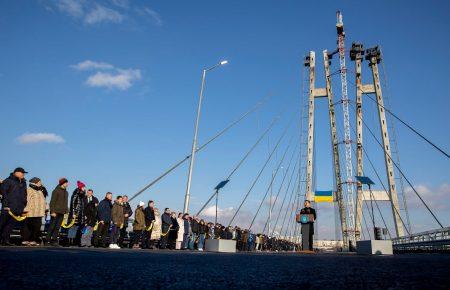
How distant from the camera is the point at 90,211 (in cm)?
1219

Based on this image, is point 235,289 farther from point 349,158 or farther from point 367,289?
point 349,158

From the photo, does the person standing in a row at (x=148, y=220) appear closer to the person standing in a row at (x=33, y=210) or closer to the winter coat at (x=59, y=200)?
the winter coat at (x=59, y=200)

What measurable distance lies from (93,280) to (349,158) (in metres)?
64.6

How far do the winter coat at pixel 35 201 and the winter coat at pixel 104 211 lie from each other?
2031 mm

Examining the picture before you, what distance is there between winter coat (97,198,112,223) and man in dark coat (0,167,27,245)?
137 inches

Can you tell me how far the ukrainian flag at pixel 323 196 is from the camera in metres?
38.7

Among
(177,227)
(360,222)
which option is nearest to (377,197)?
(360,222)

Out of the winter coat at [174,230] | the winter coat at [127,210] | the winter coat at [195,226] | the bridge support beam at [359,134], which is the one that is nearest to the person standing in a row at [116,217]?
the winter coat at [127,210]

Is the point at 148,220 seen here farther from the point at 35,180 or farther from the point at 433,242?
the point at 433,242

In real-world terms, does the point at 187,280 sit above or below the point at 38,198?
below

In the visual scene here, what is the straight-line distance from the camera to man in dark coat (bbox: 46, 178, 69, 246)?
392 inches

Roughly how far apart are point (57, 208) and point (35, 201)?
547 millimetres

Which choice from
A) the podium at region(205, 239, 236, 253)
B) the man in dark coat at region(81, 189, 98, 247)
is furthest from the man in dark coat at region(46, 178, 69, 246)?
the podium at region(205, 239, 236, 253)

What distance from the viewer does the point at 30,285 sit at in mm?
2418
